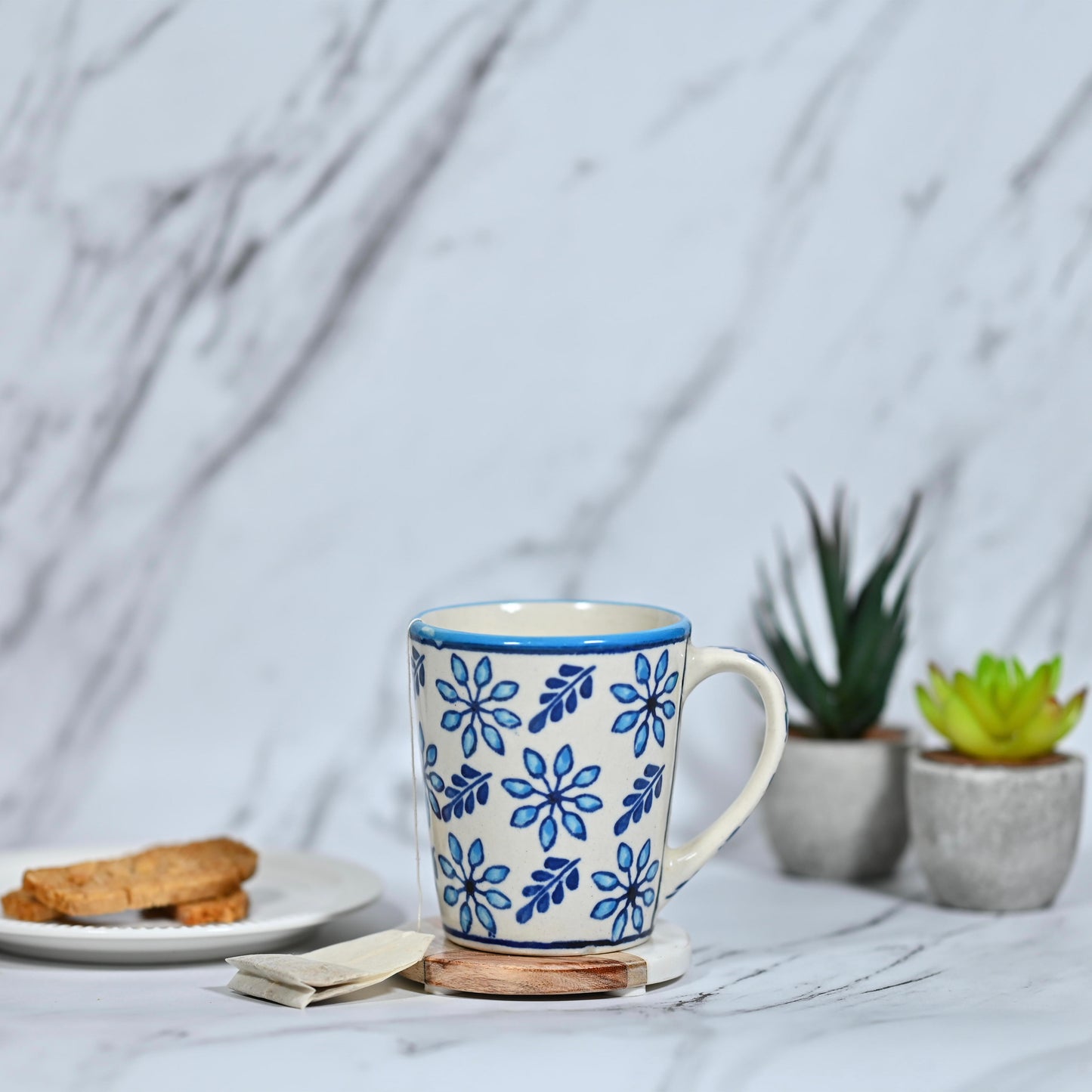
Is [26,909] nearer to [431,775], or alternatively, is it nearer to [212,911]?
[212,911]

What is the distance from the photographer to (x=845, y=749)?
970 mm

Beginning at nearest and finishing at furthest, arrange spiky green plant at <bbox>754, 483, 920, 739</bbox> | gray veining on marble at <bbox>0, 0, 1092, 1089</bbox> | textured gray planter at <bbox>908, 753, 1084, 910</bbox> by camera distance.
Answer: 1. textured gray planter at <bbox>908, 753, 1084, 910</bbox>
2. spiky green plant at <bbox>754, 483, 920, 739</bbox>
3. gray veining on marble at <bbox>0, 0, 1092, 1089</bbox>

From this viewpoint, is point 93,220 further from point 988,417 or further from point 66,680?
point 988,417

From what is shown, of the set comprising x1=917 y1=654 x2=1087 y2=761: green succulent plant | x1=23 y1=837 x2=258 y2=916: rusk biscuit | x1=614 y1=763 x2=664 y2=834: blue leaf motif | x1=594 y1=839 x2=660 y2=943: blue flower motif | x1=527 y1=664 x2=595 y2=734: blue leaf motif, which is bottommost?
x1=23 y1=837 x2=258 y2=916: rusk biscuit

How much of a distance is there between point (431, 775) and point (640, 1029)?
0.51 feet

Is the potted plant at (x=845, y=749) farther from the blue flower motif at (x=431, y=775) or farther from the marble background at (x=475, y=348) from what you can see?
the blue flower motif at (x=431, y=775)

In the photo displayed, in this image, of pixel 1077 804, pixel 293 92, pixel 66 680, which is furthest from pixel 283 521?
pixel 1077 804

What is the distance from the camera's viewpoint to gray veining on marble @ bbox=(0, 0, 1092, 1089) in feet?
3.62

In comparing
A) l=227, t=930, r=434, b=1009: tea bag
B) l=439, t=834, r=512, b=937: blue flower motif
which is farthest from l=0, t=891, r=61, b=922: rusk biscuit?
l=439, t=834, r=512, b=937: blue flower motif

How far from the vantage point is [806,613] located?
3.76 ft

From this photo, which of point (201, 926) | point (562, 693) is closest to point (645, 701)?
point (562, 693)

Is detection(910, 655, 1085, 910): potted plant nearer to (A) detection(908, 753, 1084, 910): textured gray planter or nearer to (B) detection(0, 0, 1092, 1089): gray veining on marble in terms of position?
(A) detection(908, 753, 1084, 910): textured gray planter

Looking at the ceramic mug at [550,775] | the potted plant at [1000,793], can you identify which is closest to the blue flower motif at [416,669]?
the ceramic mug at [550,775]

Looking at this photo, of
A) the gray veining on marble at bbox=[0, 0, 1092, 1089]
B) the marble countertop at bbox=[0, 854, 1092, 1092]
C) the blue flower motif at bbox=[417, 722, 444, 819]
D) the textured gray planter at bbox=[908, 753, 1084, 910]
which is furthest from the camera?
the gray veining on marble at bbox=[0, 0, 1092, 1089]
